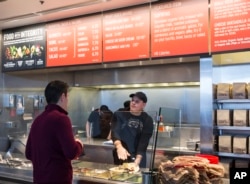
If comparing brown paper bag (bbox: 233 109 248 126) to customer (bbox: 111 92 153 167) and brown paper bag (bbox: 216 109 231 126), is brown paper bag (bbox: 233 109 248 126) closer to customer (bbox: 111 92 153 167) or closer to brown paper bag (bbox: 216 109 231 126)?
brown paper bag (bbox: 216 109 231 126)

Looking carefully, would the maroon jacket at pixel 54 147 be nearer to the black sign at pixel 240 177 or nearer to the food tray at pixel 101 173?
the food tray at pixel 101 173

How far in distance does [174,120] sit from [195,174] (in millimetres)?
1269

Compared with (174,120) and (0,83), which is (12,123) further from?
(174,120)

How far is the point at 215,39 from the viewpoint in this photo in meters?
2.77

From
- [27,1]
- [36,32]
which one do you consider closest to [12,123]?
[36,32]

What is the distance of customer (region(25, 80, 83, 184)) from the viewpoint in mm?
2082

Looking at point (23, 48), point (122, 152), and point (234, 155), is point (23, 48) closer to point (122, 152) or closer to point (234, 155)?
point (122, 152)

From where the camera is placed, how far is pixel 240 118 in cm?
304

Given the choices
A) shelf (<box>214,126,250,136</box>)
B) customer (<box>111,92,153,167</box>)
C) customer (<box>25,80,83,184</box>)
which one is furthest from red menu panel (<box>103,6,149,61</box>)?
customer (<box>25,80,83,184</box>)

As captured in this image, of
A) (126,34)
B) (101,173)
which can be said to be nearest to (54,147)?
(101,173)

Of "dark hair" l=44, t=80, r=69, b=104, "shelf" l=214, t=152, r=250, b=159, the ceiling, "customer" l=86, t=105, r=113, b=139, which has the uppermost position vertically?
the ceiling

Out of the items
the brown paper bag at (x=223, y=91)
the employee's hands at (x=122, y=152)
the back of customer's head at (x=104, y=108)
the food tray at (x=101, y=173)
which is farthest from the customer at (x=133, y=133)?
the back of customer's head at (x=104, y=108)

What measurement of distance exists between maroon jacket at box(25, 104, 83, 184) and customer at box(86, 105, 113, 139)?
1557 mm

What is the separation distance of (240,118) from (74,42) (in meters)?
2.01
